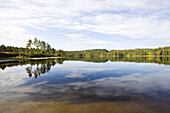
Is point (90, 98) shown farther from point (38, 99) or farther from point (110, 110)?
point (38, 99)

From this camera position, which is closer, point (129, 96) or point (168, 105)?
point (168, 105)

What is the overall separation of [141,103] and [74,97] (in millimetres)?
5312

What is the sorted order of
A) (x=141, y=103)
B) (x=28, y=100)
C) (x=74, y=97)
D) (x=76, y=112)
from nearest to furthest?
(x=76, y=112)
(x=141, y=103)
(x=28, y=100)
(x=74, y=97)

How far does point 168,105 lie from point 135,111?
2777 millimetres

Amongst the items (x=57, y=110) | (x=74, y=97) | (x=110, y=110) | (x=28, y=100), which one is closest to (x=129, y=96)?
(x=110, y=110)

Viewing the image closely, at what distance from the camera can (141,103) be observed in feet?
27.9

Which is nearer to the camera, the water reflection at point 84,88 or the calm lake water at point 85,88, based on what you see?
the calm lake water at point 85,88

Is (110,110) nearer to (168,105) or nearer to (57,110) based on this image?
(57,110)

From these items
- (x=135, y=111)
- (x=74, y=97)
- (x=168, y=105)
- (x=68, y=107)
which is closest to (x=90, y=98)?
(x=74, y=97)

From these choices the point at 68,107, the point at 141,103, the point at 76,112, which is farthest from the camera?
the point at 141,103

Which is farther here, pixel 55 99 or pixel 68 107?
Result: pixel 55 99

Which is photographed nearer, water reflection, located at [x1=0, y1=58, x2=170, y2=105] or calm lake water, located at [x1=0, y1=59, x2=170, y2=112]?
calm lake water, located at [x1=0, y1=59, x2=170, y2=112]

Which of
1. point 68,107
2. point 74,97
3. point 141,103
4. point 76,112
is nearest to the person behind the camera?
point 76,112

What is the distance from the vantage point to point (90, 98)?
9.55 m
